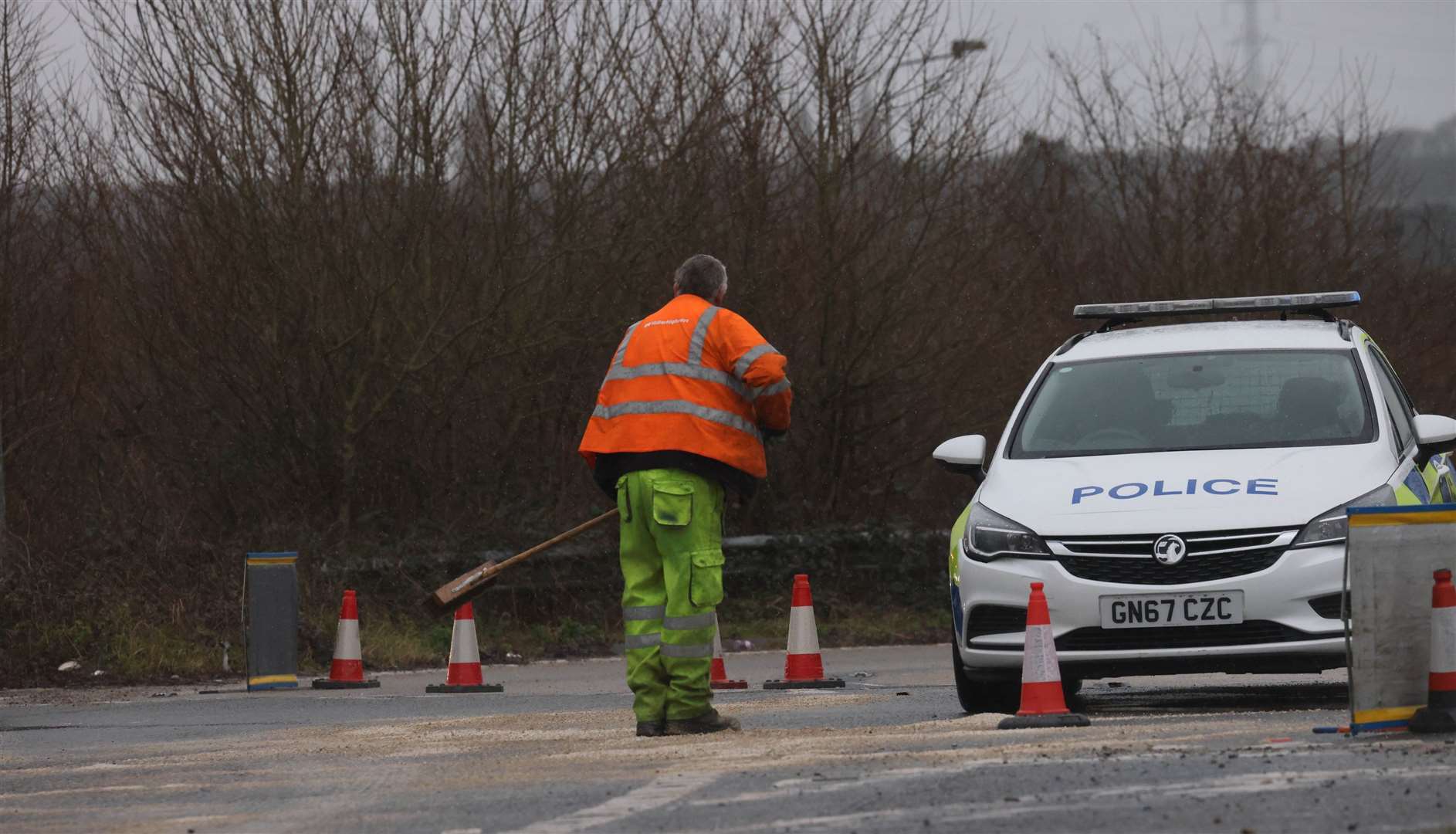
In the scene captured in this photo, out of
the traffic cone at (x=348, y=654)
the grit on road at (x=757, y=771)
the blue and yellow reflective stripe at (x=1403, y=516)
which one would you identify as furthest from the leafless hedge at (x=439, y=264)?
the blue and yellow reflective stripe at (x=1403, y=516)

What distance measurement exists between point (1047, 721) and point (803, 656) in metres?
4.35

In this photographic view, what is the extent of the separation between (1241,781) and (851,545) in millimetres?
Answer: 14058

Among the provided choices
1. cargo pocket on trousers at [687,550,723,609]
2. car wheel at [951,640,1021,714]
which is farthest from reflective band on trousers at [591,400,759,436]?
car wheel at [951,640,1021,714]

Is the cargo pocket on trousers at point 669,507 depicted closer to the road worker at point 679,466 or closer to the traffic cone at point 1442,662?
the road worker at point 679,466

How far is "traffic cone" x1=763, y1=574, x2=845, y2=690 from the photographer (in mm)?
11945

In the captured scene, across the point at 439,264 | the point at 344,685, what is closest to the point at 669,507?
the point at 344,685

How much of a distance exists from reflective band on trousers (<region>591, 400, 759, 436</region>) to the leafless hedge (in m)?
8.43

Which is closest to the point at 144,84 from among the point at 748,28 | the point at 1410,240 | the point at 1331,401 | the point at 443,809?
the point at 748,28

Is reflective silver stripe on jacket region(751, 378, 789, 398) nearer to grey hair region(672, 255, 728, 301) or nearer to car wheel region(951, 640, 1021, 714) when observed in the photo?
grey hair region(672, 255, 728, 301)

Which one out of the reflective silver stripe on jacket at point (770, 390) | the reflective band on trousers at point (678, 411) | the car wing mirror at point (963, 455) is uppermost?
the reflective silver stripe on jacket at point (770, 390)

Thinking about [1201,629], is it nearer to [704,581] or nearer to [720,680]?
[704,581]

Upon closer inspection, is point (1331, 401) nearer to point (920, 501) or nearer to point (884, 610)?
point (884, 610)

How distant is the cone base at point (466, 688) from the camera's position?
40.7 feet

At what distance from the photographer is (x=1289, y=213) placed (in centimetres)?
2686
